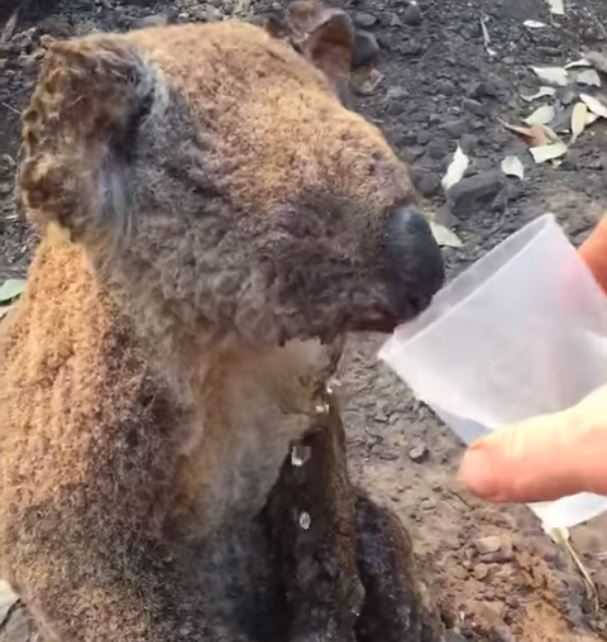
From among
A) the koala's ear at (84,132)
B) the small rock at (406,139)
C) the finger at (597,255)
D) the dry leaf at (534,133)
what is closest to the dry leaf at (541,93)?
the dry leaf at (534,133)

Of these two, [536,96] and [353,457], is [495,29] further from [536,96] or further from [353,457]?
[353,457]

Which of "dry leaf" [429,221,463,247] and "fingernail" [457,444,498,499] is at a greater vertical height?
"fingernail" [457,444,498,499]

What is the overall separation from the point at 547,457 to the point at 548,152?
2.08 m

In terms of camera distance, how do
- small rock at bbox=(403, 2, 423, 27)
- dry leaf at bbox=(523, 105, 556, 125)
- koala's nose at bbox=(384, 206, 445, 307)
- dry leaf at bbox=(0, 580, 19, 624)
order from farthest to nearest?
1. small rock at bbox=(403, 2, 423, 27)
2. dry leaf at bbox=(523, 105, 556, 125)
3. dry leaf at bbox=(0, 580, 19, 624)
4. koala's nose at bbox=(384, 206, 445, 307)

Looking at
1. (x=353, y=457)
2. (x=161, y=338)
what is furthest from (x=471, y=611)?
(x=161, y=338)

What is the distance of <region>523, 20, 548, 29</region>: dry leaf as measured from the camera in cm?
369

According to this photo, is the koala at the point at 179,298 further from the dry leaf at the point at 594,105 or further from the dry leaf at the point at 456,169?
the dry leaf at the point at 594,105

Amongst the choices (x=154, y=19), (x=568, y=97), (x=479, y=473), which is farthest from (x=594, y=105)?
(x=479, y=473)

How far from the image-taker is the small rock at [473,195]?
124 inches

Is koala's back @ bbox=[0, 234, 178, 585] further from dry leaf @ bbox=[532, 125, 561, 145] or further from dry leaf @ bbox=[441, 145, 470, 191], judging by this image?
dry leaf @ bbox=[532, 125, 561, 145]

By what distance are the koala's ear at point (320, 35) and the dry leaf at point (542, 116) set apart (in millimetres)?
1707

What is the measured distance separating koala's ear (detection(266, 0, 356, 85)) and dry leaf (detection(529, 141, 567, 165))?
160 cm

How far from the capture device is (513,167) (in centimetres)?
324

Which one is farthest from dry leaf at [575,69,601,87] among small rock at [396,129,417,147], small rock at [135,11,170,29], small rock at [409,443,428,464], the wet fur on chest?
the wet fur on chest
